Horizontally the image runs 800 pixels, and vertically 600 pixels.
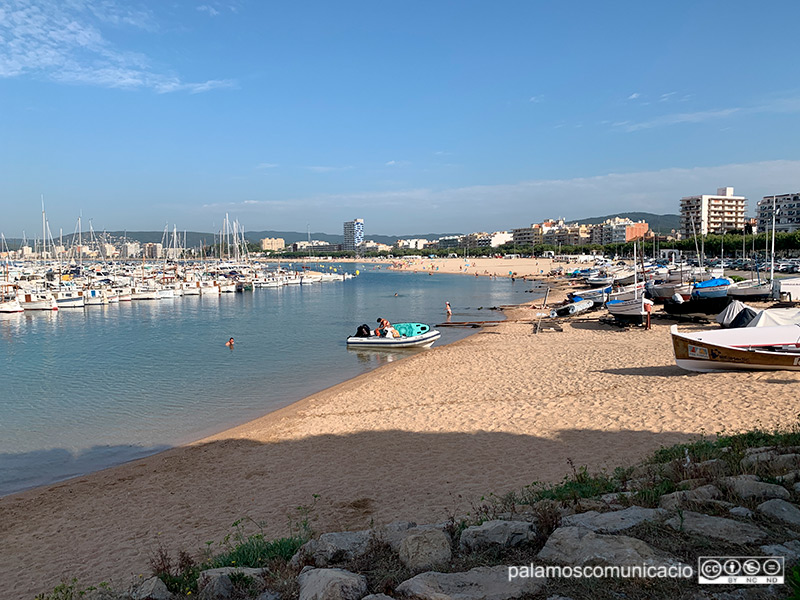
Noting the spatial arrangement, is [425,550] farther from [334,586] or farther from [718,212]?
[718,212]

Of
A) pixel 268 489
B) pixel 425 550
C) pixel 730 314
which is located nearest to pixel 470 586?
pixel 425 550

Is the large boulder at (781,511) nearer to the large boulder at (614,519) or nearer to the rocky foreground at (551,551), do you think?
the rocky foreground at (551,551)

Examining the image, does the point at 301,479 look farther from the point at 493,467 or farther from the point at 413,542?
the point at 413,542

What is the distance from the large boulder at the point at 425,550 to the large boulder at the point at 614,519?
3.82ft

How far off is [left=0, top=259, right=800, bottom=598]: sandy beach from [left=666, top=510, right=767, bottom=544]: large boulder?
10.6 ft

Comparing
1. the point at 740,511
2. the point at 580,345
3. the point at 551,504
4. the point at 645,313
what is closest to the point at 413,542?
the point at 551,504

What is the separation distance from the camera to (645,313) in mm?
26203

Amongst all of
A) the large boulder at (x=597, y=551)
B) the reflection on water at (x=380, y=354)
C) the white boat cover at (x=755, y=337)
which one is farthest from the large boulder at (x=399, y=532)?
the reflection on water at (x=380, y=354)

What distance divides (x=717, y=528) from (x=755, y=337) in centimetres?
1294

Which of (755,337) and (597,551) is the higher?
(597,551)

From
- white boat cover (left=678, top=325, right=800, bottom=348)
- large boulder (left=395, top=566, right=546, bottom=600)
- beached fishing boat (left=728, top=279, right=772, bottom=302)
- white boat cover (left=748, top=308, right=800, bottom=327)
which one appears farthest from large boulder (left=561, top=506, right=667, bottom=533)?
beached fishing boat (left=728, top=279, right=772, bottom=302)

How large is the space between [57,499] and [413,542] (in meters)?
8.72

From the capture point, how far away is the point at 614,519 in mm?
4949

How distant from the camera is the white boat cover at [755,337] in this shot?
48.5 feet
